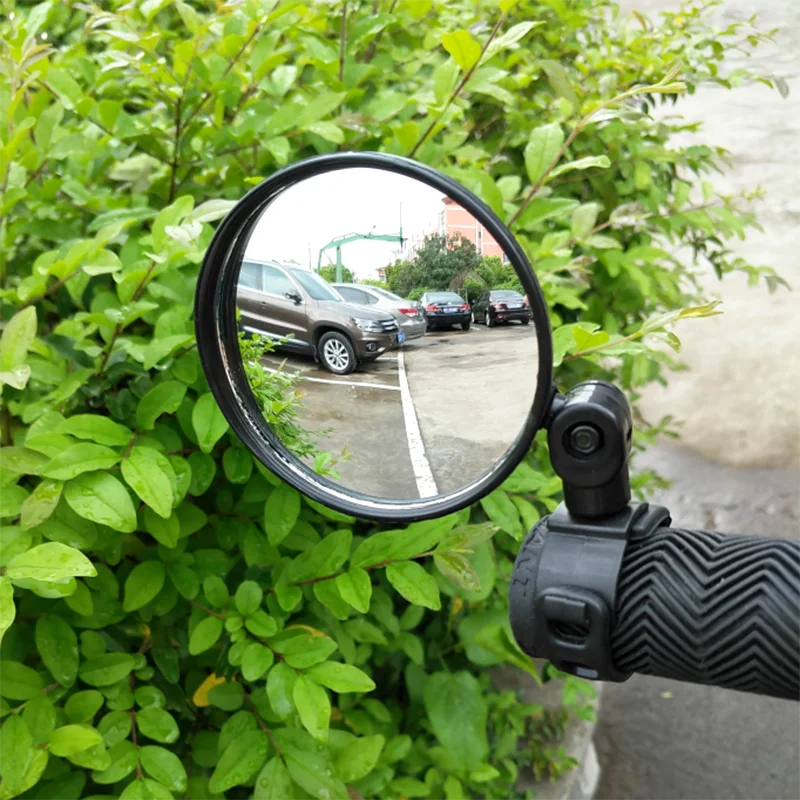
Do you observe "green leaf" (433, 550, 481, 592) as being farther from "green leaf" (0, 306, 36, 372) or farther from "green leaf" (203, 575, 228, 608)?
"green leaf" (0, 306, 36, 372)

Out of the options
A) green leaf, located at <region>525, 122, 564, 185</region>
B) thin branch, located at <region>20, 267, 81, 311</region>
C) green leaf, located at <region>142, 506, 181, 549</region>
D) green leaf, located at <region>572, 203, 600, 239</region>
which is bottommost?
green leaf, located at <region>142, 506, 181, 549</region>

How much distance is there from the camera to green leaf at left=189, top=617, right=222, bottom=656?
1.17m

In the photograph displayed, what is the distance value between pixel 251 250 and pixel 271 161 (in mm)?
600

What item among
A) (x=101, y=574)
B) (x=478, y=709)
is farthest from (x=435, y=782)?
(x=101, y=574)

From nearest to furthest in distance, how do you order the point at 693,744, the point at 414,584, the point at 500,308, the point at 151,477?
the point at 500,308 < the point at 151,477 < the point at 414,584 < the point at 693,744

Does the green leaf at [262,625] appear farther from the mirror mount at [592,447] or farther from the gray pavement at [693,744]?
the gray pavement at [693,744]

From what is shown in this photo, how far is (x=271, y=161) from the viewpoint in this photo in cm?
150

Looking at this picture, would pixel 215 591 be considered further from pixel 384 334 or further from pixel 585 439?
pixel 585 439

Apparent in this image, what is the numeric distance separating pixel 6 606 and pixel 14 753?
24 centimetres

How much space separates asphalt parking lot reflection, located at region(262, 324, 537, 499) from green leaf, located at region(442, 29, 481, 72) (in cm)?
51

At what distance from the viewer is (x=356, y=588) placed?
114cm

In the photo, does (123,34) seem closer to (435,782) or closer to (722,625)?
(722,625)

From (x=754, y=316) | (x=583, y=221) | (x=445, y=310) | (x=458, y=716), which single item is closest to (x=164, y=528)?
(x=445, y=310)

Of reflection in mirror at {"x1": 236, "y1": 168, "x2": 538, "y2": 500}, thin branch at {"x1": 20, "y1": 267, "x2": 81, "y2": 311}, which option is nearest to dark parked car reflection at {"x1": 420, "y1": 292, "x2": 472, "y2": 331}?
reflection in mirror at {"x1": 236, "y1": 168, "x2": 538, "y2": 500}
